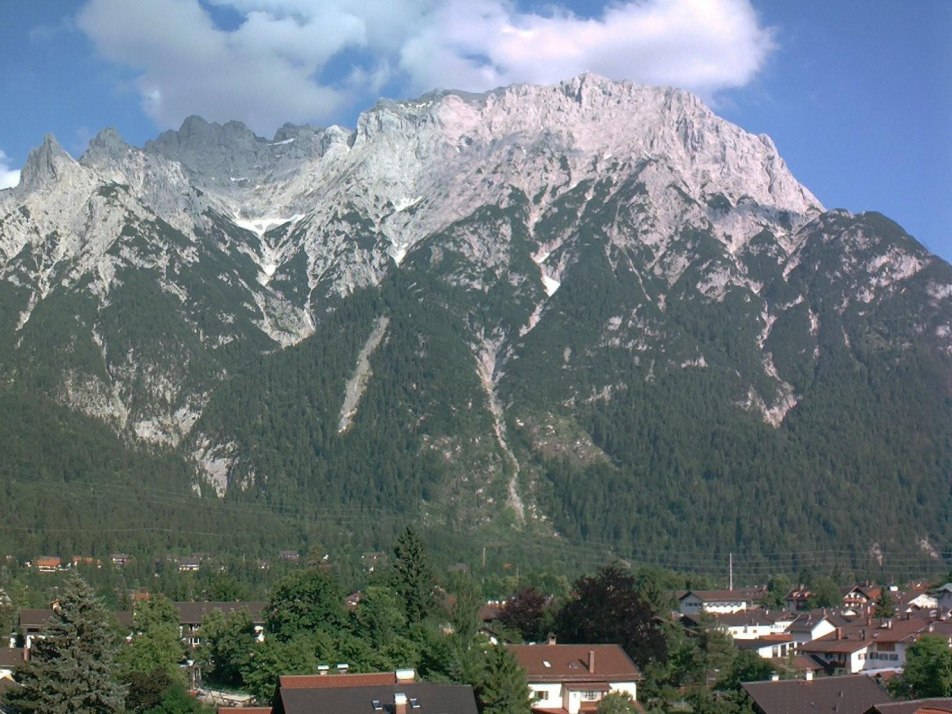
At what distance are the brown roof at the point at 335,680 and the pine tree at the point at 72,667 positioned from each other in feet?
25.7

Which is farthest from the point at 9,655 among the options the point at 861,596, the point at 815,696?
the point at 861,596

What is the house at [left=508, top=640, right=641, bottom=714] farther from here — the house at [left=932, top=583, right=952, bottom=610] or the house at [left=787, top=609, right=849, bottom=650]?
the house at [left=932, top=583, right=952, bottom=610]

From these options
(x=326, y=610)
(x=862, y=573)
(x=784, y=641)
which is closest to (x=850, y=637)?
(x=784, y=641)

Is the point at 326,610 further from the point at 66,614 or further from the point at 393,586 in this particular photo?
the point at 66,614

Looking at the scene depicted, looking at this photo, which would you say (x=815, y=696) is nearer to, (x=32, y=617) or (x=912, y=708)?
(x=912, y=708)

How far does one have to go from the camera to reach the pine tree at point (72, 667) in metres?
→ 62.4

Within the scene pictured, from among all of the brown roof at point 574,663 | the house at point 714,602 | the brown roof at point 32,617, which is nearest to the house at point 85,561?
the brown roof at point 32,617

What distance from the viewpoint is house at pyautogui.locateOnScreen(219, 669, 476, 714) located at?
5691 centimetres

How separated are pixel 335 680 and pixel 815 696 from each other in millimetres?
24128

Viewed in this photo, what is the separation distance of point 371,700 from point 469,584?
45.3 m

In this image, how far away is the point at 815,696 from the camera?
70.9 meters

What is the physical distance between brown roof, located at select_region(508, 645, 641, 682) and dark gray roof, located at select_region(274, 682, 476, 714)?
16.1 meters

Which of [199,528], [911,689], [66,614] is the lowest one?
[911,689]

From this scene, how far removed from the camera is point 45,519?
606 feet
